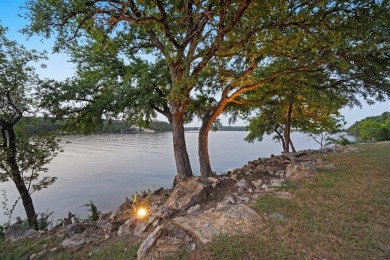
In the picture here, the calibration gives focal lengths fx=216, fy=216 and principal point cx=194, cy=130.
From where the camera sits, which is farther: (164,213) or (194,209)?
(194,209)

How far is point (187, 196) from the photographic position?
569 cm

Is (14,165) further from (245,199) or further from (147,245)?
(245,199)

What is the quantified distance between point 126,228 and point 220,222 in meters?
2.11

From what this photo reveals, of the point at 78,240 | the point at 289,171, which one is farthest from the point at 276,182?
the point at 78,240

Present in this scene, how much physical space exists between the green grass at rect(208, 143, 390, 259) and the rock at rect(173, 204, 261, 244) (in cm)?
21

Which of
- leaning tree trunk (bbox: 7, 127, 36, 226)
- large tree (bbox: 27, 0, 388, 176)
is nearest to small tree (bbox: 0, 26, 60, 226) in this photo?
leaning tree trunk (bbox: 7, 127, 36, 226)

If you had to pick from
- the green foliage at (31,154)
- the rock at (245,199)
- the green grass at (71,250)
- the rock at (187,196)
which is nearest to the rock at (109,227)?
the green grass at (71,250)

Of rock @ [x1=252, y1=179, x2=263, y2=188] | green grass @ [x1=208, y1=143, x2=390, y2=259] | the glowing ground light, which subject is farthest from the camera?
rock @ [x1=252, y1=179, x2=263, y2=188]

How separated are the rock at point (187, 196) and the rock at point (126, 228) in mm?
952

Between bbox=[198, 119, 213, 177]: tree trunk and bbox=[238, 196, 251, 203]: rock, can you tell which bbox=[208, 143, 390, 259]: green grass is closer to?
bbox=[238, 196, 251, 203]: rock

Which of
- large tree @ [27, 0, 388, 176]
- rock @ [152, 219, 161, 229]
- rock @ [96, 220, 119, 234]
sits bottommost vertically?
rock @ [96, 220, 119, 234]

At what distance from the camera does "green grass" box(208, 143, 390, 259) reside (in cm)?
326

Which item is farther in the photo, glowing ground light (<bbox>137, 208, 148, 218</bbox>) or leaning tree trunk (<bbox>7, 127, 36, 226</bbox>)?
leaning tree trunk (<bbox>7, 127, 36, 226</bbox>)

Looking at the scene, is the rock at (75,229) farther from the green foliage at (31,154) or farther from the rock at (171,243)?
the green foliage at (31,154)
